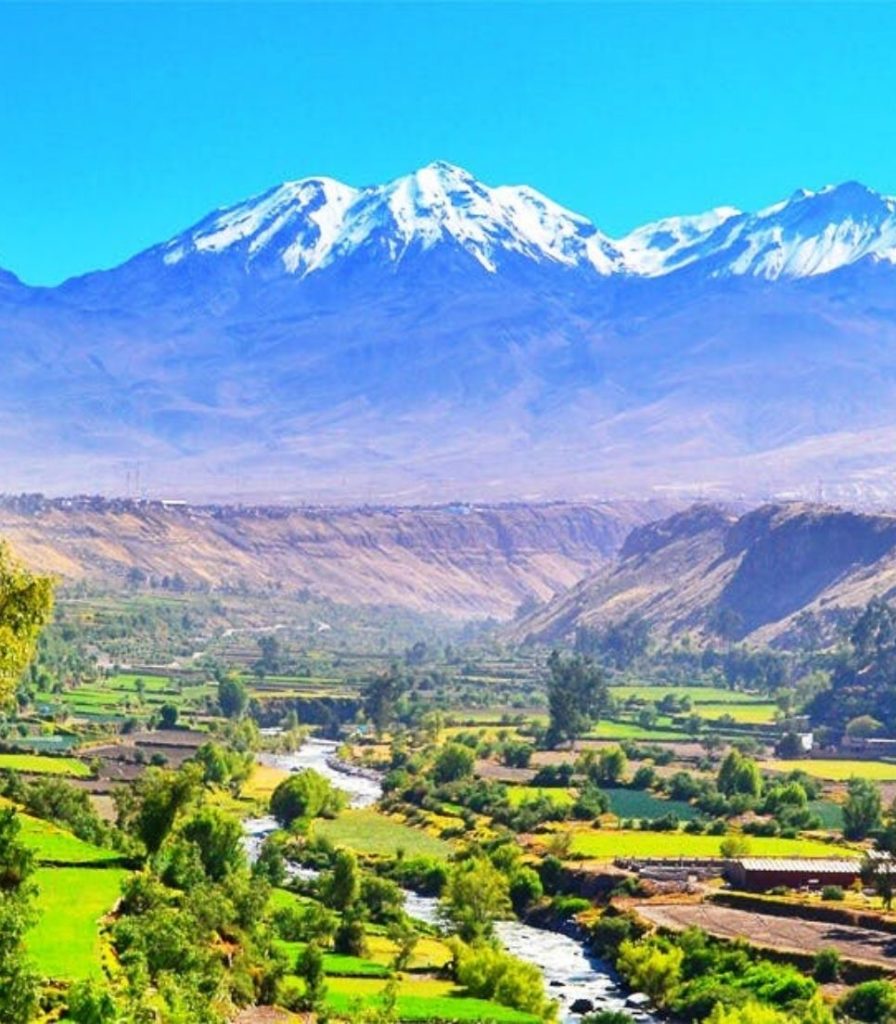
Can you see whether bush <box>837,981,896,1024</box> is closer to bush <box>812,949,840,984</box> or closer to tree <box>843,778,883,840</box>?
bush <box>812,949,840,984</box>

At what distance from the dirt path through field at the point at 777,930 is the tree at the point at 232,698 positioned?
94.1 m

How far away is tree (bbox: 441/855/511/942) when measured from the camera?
8525 centimetres

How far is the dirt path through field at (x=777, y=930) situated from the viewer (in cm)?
8156

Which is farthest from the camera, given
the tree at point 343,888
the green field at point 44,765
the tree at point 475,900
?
the green field at point 44,765

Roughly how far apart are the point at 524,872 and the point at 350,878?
44.8 ft

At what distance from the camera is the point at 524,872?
324 feet

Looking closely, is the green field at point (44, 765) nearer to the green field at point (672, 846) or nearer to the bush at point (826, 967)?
the green field at point (672, 846)

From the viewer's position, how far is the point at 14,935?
4509 cm

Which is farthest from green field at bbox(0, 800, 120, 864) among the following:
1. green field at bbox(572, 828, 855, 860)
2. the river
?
green field at bbox(572, 828, 855, 860)

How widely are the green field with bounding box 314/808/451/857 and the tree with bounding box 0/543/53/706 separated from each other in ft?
182

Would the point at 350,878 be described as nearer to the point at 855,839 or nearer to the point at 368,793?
the point at 855,839

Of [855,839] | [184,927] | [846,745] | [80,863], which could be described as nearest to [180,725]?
[846,745]

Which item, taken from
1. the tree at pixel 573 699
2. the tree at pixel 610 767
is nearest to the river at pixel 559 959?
the tree at pixel 610 767

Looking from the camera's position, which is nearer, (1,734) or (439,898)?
→ (439,898)
